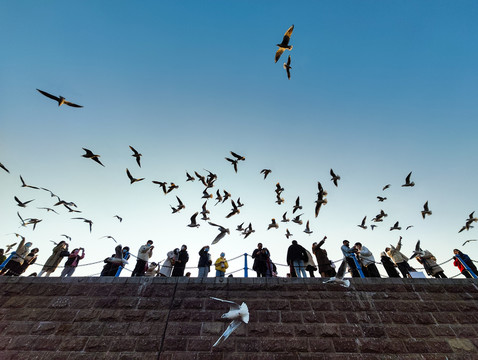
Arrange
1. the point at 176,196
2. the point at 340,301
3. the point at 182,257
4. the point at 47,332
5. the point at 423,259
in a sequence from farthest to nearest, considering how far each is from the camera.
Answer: the point at 176,196
the point at 423,259
the point at 182,257
the point at 340,301
the point at 47,332

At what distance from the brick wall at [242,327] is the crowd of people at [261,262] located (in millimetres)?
997

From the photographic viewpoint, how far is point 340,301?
18.7 ft

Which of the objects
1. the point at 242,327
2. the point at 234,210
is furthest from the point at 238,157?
the point at 242,327

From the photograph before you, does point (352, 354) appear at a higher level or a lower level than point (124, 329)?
lower

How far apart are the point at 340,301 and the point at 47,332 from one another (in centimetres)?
686

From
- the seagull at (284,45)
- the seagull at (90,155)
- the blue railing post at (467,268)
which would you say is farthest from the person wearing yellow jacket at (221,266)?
the blue railing post at (467,268)

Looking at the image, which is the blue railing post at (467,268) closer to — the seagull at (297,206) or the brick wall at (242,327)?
the brick wall at (242,327)

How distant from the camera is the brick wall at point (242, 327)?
4.81 meters

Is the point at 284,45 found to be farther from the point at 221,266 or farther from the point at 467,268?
the point at 467,268

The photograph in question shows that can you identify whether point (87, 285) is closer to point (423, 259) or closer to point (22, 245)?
point (22, 245)

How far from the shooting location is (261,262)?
7547 millimetres

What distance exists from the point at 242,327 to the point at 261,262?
2589mm

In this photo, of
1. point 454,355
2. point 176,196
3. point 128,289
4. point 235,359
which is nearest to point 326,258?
point 454,355

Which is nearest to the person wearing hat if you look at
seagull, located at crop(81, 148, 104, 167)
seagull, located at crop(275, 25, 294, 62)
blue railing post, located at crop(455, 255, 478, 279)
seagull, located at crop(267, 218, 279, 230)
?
blue railing post, located at crop(455, 255, 478, 279)
